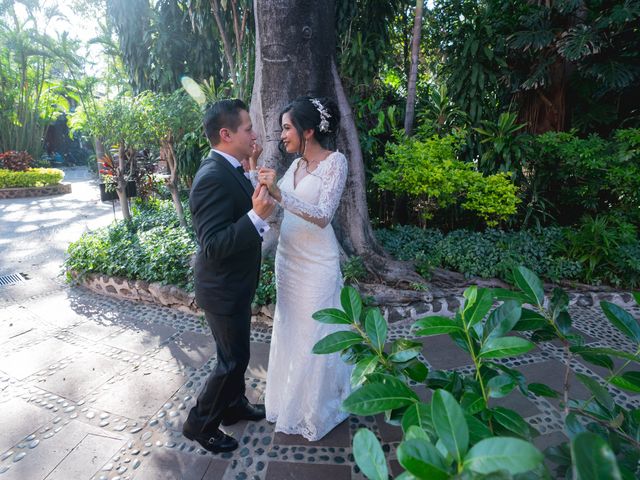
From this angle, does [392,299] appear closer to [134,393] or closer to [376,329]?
[134,393]

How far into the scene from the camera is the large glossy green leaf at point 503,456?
0.52m

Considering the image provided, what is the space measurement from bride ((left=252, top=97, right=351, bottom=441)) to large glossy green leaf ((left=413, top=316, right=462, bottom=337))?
1148 mm

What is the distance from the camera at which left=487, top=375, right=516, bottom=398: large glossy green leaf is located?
88 centimetres

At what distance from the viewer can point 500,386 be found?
34.9 inches

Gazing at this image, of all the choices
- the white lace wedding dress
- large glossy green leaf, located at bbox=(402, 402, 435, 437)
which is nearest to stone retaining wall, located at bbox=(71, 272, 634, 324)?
the white lace wedding dress

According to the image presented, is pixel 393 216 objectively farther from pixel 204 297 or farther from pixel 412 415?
pixel 412 415

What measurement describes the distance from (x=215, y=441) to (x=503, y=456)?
1979mm

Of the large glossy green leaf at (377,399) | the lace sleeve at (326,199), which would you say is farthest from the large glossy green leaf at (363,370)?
the lace sleeve at (326,199)

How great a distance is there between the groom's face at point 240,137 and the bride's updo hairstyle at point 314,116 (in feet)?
0.87

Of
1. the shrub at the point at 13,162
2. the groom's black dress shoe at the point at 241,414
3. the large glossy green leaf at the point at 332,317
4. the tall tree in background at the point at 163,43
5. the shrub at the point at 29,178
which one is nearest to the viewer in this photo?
the large glossy green leaf at the point at 332,317

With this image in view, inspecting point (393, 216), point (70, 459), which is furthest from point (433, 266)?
point (70, 459)

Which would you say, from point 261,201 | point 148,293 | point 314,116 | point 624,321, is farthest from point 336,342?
point 148,293

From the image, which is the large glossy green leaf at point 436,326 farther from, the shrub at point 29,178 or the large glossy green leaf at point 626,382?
the shrub at point 29,178

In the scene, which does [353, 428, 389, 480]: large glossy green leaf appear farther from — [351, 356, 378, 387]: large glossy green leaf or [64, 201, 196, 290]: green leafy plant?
[64, 201, 196, 290]: green leafy plant
